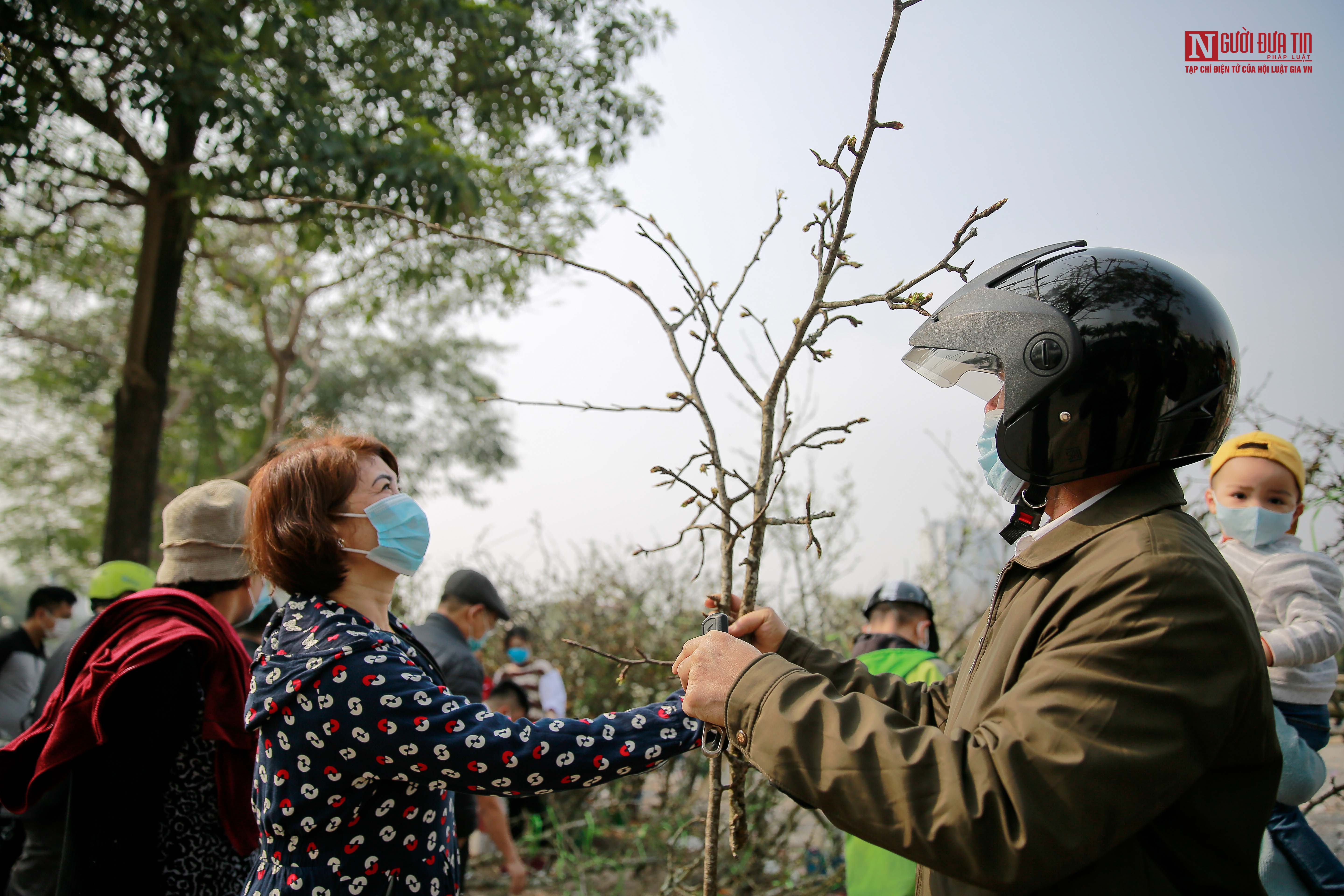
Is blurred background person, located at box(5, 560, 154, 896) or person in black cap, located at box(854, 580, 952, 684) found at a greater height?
person in black cap, located at box(854, 580, 952, 684)

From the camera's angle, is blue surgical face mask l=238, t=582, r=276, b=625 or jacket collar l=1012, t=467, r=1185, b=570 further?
blue surgical face mask l=238, t=582, r=276, b=625

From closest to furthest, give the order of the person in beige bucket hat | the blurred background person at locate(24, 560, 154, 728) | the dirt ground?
the person in beige bucket hat
the dirt ground
the blurred background person at locate(24, 560, 154, 728)

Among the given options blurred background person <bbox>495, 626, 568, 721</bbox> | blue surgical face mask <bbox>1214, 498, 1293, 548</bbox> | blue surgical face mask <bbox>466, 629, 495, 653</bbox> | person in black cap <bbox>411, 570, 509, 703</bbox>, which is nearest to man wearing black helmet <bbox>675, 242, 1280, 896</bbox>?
blue surgical face mask <bbox>1214, 498, 1293, 548</bbox>

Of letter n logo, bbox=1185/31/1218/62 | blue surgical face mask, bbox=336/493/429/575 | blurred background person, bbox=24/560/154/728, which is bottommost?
blurred background person, bbox=24/560/154/728

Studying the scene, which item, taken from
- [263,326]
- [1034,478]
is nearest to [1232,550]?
[1034,478]

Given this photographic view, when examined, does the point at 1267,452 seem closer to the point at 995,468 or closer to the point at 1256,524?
the point at 1256,524

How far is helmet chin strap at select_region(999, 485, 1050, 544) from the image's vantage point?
1.44 m

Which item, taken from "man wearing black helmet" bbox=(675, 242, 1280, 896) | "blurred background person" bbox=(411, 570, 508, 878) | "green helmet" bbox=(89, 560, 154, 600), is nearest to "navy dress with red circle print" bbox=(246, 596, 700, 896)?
"man wearing black helmet" bbox=(675, 242, 1280, 896)

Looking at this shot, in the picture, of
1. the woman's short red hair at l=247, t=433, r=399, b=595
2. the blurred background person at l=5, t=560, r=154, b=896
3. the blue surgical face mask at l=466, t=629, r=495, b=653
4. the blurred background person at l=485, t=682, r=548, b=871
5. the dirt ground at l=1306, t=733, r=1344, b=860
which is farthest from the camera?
the blurred background person at l=485, t=682, r=548, b=871

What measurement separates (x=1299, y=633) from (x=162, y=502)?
1420 cm

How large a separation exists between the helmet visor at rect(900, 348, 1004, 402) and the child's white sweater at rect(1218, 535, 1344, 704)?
139 centimetres

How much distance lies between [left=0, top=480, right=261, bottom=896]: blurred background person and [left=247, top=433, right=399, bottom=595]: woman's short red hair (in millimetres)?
467

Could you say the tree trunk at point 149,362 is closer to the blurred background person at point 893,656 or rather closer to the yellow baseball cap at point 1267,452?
the blurred background person at point 893,656

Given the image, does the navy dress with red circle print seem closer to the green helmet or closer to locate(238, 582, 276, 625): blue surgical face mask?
locate(238, 582, 276, 625): blue surgical face mask
